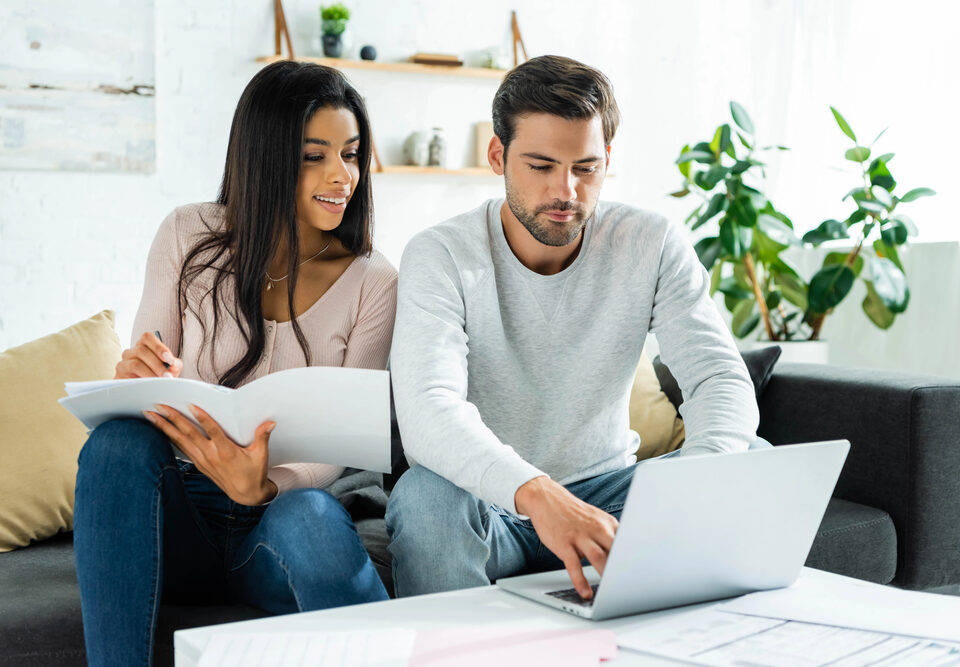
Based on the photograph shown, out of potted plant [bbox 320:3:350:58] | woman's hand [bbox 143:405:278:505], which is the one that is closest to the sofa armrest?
woman's hand [bbox 143:405:278:505]

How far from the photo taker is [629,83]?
13.3ft

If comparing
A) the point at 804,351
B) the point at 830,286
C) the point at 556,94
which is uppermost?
the point at 556,94

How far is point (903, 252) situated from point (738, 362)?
207cm

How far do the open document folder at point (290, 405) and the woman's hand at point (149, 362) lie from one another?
0.08 meters

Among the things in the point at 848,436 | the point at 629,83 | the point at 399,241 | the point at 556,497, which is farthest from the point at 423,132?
the point at 556,497

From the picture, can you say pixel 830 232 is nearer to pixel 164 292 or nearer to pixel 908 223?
pixel 908 223

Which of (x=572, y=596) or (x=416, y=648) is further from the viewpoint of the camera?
(x=572, y=596)

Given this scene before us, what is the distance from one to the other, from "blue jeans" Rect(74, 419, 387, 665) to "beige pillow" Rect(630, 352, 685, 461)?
1030mm

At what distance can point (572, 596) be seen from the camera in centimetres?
103

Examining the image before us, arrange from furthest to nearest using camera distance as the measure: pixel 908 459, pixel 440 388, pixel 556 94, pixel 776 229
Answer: pixel 776 229
pixel 908 459
pixel 556 94
pixel 440 388

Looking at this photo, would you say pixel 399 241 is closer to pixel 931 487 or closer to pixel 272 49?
pixel 272 49

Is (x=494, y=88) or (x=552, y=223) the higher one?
(x=494, y=88)

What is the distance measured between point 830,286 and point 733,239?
0.33 metres

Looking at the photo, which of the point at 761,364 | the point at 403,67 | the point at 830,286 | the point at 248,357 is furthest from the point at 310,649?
the point at 403,67
